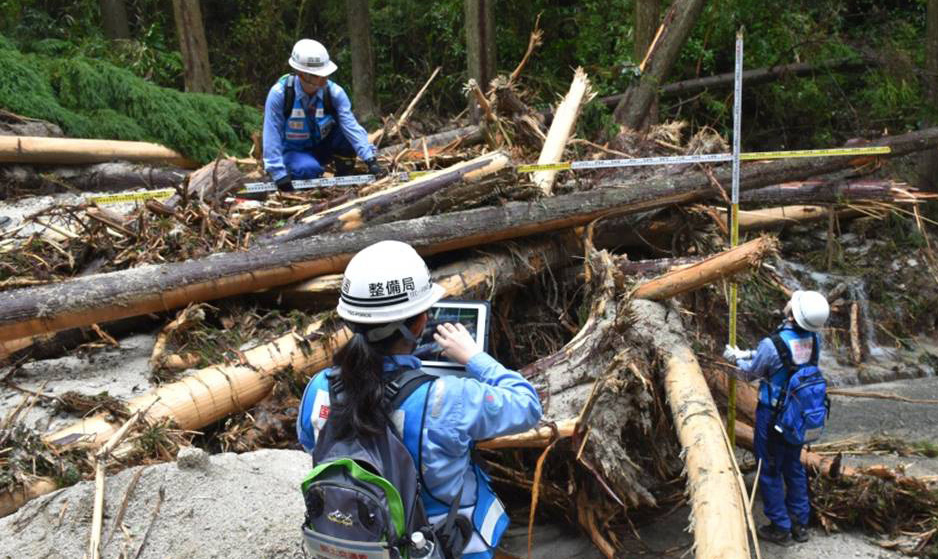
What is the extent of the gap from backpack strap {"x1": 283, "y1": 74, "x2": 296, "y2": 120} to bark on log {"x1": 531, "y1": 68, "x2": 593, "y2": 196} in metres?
2.04

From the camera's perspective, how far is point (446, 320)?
8.98 ft

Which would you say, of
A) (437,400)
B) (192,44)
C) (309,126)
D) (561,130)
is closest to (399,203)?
(309,126)

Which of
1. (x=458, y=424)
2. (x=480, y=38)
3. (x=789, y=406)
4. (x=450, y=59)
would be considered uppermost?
(x=480, y=38)

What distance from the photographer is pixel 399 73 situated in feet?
48.8

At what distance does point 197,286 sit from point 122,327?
69 cm

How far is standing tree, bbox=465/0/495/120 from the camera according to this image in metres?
9.74

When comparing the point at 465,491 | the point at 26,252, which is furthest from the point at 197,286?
the point at 465,491

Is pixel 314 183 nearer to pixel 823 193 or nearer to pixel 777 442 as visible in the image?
pixel 777 442

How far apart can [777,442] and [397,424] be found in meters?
3.26

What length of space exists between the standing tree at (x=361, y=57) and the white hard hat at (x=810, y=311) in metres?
8.44

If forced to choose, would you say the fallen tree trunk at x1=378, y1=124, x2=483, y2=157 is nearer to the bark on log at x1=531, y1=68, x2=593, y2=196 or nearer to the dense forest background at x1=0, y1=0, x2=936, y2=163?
the dense forest background at x1=0, y1=0, x2=936, y2=163

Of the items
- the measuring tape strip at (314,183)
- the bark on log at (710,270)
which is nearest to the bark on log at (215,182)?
the measuring tape strip at (314,183)

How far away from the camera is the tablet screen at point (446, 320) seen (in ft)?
8.71

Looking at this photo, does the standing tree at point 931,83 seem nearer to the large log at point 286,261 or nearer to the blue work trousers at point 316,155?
the large log at point 286,261
